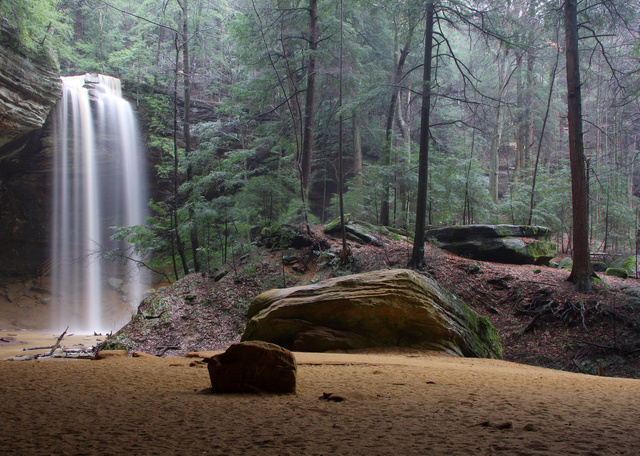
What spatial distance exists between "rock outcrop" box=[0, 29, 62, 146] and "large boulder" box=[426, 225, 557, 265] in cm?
1790

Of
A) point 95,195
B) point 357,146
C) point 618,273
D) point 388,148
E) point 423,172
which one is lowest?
point 618,273

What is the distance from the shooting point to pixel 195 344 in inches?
353

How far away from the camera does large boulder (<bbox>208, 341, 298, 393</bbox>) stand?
291cm

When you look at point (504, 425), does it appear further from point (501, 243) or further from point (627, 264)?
point (627, 264)

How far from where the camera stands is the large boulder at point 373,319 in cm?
691

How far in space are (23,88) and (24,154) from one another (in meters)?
4.80

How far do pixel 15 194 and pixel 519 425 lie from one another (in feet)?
Result: 85.1

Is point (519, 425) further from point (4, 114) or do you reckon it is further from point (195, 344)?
point (4, 114)

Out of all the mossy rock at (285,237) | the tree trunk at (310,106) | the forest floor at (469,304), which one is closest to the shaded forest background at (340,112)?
the tree trunk at (310,106)

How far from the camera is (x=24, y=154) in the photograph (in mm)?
18875

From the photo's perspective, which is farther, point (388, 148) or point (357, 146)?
point (357, 146)

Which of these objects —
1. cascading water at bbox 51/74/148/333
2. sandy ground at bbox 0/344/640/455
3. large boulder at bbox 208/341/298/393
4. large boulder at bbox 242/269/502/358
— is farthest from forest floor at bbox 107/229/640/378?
cascading water at bbox 51/74/148/333

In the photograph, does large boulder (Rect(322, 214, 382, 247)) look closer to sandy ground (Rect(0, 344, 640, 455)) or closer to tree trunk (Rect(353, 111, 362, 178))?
tree trunk (Rect(353, 111, 362, 178))

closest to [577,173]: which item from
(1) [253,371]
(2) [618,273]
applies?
(2) [618,273]
